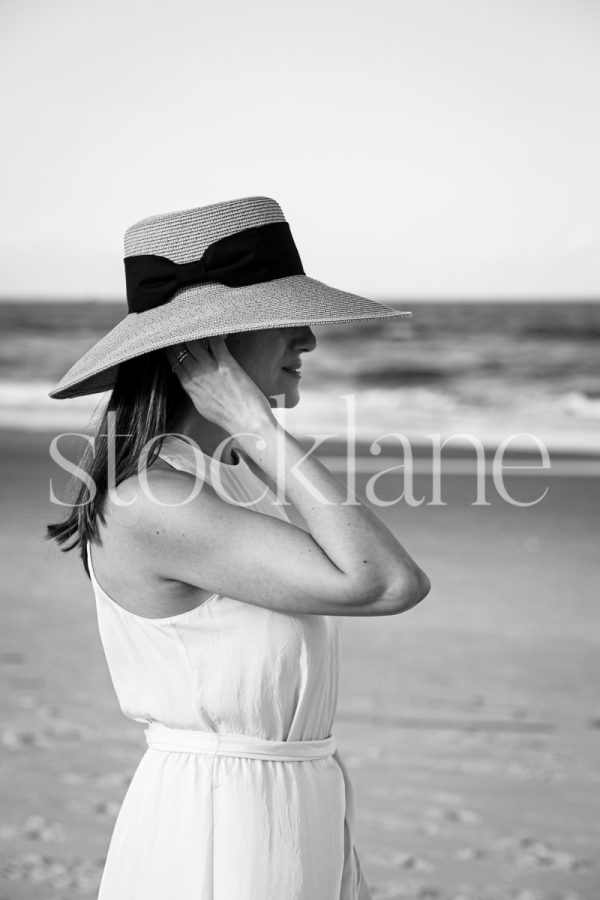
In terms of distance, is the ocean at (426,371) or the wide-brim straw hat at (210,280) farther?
the ocean at (426,371)

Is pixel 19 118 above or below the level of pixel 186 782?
above

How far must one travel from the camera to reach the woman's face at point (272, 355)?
1643mm

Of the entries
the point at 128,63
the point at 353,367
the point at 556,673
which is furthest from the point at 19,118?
the point at 556,673

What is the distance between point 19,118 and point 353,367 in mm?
11042

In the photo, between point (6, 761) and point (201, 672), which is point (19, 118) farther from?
point (201, 672)

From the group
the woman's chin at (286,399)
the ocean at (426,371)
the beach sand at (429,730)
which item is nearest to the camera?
the woman's chin at (286,399)

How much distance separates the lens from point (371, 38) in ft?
78.0

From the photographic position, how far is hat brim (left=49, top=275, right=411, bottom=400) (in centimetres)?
156

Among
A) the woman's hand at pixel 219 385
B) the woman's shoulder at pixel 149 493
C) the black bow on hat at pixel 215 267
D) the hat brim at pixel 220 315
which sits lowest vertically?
the woman's shoulder at pixel 149 493

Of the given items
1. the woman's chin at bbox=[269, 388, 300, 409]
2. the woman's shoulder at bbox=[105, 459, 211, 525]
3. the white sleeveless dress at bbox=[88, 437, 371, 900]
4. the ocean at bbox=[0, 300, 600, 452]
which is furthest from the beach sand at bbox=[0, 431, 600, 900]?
the ocean at bbox=[0, 300, 600, 452]

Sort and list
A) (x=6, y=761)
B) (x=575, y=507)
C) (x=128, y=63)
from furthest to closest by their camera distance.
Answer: (x=128, y=63) < (x=575, y=507) < (x=6, y=761)

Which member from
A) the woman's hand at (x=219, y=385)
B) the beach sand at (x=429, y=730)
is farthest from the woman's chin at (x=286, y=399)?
the beach sand at (x=429, y=730)

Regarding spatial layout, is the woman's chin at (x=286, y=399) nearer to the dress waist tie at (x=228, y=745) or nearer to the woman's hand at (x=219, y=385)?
the woman's hand at (x=219, y=385)

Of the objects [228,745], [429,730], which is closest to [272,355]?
[228,745]
